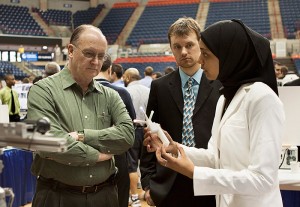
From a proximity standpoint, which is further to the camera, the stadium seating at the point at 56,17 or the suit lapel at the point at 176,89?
the stadium seating at the point at 56,17

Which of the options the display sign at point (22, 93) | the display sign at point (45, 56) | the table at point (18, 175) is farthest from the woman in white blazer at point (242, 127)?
the display sign at point (45, 56)

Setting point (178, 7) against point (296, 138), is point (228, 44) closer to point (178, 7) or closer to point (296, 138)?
point (296, 138)

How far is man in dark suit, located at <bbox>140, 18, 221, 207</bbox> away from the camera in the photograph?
2318 mm

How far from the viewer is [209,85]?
94.9 inches

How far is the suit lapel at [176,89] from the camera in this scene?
7.84 ft

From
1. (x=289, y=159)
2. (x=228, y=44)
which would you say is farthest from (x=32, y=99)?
(x=289, y=159)

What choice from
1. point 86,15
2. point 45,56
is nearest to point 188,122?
point 45,56

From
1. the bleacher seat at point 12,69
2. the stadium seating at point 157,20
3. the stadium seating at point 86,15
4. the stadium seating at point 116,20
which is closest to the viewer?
the bleacher seat at point 12,69

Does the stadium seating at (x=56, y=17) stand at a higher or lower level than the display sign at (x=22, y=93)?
higher

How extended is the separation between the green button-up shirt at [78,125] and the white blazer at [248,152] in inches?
25.7

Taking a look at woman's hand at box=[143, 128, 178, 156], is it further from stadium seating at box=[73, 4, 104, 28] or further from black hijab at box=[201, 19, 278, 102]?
stadium seating at box=[73, 4, 104, 28]

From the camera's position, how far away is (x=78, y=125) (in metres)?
2.20

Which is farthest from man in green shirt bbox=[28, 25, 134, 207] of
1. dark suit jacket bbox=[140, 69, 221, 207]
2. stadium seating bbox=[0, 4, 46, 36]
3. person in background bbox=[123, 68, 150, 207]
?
stadium seating bbox=[0, 4, 46, 36]

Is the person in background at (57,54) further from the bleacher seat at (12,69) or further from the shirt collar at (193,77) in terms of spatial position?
the shirt collar at (193,77)
